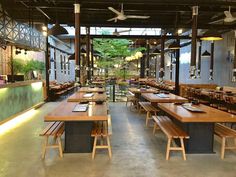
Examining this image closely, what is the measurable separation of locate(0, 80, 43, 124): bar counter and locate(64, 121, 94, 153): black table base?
10.8 feet

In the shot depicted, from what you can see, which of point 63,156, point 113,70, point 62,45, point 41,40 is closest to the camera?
point 63,156

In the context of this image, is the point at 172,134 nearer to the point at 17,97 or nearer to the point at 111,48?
the point at 17,97

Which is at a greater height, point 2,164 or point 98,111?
point 98,111

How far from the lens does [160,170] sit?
156 inches

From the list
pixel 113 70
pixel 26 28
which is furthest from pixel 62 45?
pixel 26 28

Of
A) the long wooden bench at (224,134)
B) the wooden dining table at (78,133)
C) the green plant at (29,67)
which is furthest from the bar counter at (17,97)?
the long wooden bench at (224,134)

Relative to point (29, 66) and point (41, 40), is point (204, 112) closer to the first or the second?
point (29, 66)

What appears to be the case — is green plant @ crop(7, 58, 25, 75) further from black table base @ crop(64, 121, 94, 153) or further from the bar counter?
black table base @ crop(64, 121, 94, 153)

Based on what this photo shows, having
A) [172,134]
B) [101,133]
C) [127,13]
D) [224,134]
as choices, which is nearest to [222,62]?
[127,13]

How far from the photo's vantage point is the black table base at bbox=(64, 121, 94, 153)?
461cm

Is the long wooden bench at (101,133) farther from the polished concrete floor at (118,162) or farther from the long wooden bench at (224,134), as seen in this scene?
the long wooden bench at (224,134)

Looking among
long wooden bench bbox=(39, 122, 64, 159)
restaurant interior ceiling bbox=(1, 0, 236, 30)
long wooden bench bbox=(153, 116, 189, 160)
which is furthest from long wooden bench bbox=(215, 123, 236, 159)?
restaurant interior ceiling bbox=(1, 0, 236, 30)

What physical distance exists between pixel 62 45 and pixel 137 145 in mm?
17739

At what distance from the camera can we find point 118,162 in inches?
168
